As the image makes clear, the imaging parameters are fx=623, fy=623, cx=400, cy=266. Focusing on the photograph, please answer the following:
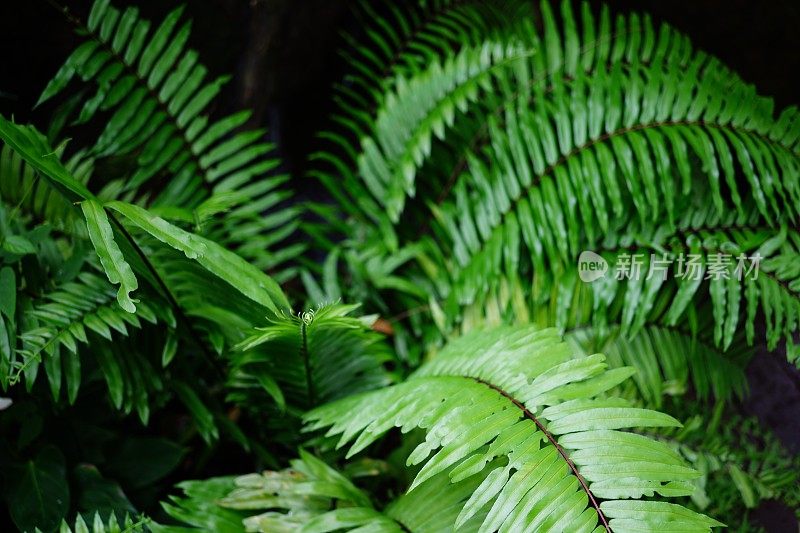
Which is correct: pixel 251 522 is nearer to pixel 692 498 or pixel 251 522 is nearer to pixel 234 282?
pixel 234 282

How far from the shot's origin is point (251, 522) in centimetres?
142

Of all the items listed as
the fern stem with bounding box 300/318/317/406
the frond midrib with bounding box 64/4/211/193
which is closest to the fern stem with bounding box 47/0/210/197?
the frond midrib with bounding box 64/4/211/193

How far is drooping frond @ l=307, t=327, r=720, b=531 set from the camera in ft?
3.41

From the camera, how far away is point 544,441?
117 cm

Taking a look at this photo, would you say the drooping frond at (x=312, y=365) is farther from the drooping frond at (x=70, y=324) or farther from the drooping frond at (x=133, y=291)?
the drooping frond at (x=70, y=324)

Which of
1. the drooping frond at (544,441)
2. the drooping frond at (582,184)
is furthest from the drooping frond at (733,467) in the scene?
the drooping frond at (544,441)

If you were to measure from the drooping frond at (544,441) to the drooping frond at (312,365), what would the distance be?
23cm

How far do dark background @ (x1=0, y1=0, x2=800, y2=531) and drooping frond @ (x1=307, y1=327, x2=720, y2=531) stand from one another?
96 centimetres

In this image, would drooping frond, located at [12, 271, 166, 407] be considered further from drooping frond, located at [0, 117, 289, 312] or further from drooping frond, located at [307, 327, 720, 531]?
drooping frond, located at [307, 327, 720, 531]

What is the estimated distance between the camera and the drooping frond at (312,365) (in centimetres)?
147

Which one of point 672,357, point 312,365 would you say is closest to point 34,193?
point 312,365

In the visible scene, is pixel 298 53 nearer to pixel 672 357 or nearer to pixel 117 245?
pixel 117 245

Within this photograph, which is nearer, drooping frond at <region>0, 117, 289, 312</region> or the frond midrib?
drooping frond at <region>0, 117, 289, 312</region>

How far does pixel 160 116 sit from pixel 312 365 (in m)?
0.92
